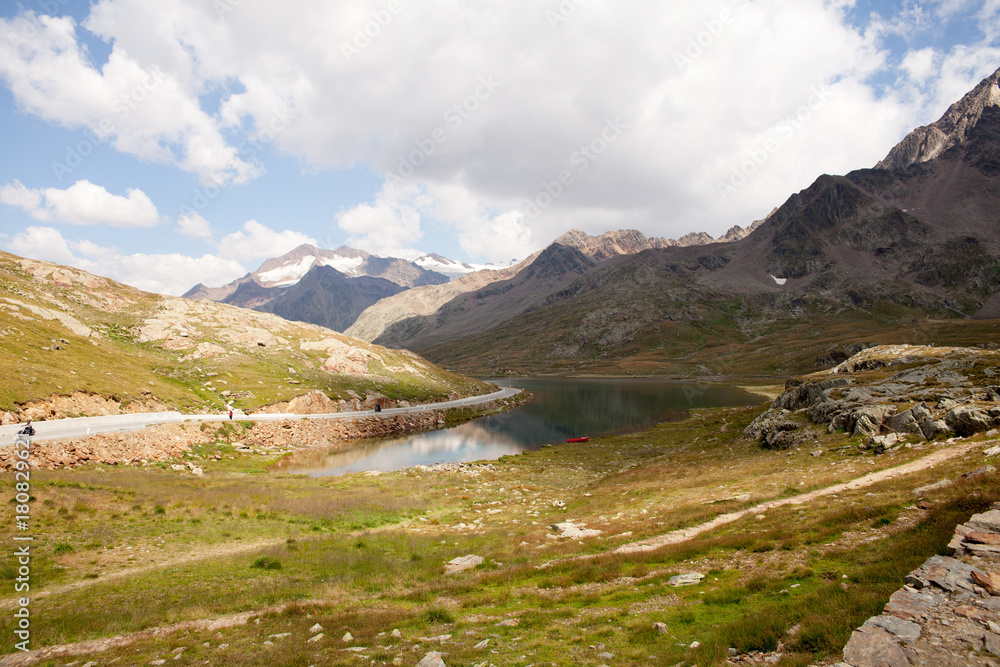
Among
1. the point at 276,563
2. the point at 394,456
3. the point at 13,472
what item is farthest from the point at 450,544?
the point at 394,456

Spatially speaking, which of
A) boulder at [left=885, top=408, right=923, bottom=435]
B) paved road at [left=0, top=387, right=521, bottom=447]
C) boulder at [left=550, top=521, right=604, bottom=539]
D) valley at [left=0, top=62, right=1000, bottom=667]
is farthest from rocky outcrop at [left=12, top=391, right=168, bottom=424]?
boulder at [left=885, top=408, right=923, bottom=435]

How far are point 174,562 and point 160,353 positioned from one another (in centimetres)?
7342

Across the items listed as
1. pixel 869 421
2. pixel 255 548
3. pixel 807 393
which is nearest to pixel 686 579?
pixel 255 548

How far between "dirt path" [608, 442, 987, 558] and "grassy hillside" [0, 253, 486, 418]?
5667 cm

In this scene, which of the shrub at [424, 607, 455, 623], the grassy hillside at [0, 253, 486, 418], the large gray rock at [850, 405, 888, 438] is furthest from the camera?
the grassy hillside at [0, 253, 486, 418]

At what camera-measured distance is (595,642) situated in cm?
1063

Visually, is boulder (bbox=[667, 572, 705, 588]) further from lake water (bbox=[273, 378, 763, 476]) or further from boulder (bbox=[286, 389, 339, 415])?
boulder (bbox=[286, 389, 339, 415])

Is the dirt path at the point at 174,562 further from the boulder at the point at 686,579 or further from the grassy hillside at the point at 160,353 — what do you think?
the grassy hillside at the point at 160,353

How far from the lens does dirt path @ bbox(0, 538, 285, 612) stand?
1577cm

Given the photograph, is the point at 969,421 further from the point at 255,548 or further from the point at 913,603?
the point at 255,548

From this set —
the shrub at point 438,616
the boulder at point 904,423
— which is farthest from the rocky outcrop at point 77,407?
the boulder at point 904,423

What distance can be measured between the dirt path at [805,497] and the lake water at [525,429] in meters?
40.4

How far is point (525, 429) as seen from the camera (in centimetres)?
8619

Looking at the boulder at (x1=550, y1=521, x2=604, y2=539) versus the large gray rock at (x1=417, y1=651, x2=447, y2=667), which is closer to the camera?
the large gray rock at (x1=417, y1=651, x2=447, y2=667)
